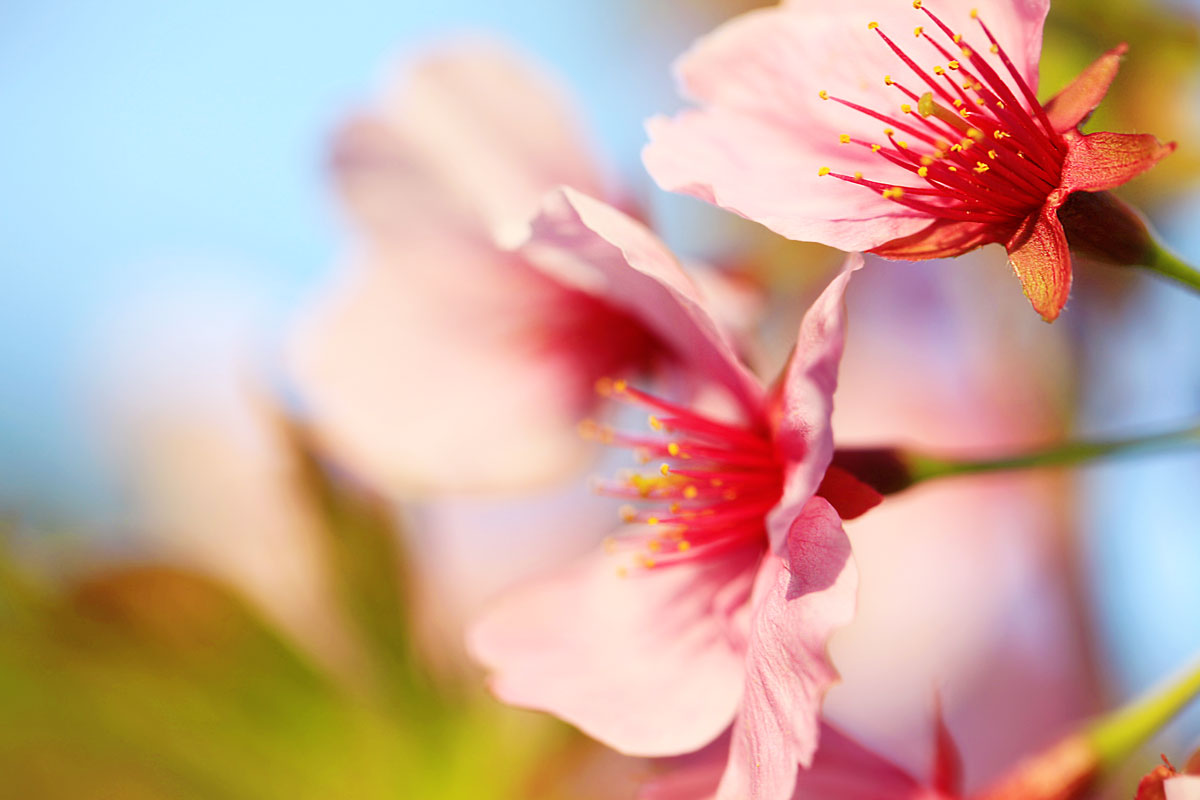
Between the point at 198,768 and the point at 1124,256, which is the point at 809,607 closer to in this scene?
the point at 1124,256

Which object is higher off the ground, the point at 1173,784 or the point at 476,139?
the point at 476,139

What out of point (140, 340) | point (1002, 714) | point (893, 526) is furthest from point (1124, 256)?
point (140, 340)

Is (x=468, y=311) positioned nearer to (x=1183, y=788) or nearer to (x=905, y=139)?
(x=905, y=139)

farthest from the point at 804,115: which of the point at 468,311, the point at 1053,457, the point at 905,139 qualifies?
the point at 468,311

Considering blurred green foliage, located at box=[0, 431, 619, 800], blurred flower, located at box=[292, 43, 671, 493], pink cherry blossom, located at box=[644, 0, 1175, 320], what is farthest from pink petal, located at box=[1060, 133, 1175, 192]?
blurred green foliage, located at box=[0, 431, 619, 800]

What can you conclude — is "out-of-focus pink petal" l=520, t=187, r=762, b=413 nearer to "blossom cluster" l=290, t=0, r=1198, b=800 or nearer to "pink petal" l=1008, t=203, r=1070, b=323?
"blossom cluster" l=290, t=0, r=1198, b=800

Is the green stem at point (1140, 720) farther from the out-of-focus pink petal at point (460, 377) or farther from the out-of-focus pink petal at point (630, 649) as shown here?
the out-of-focus pink petal at point (460, 377)
